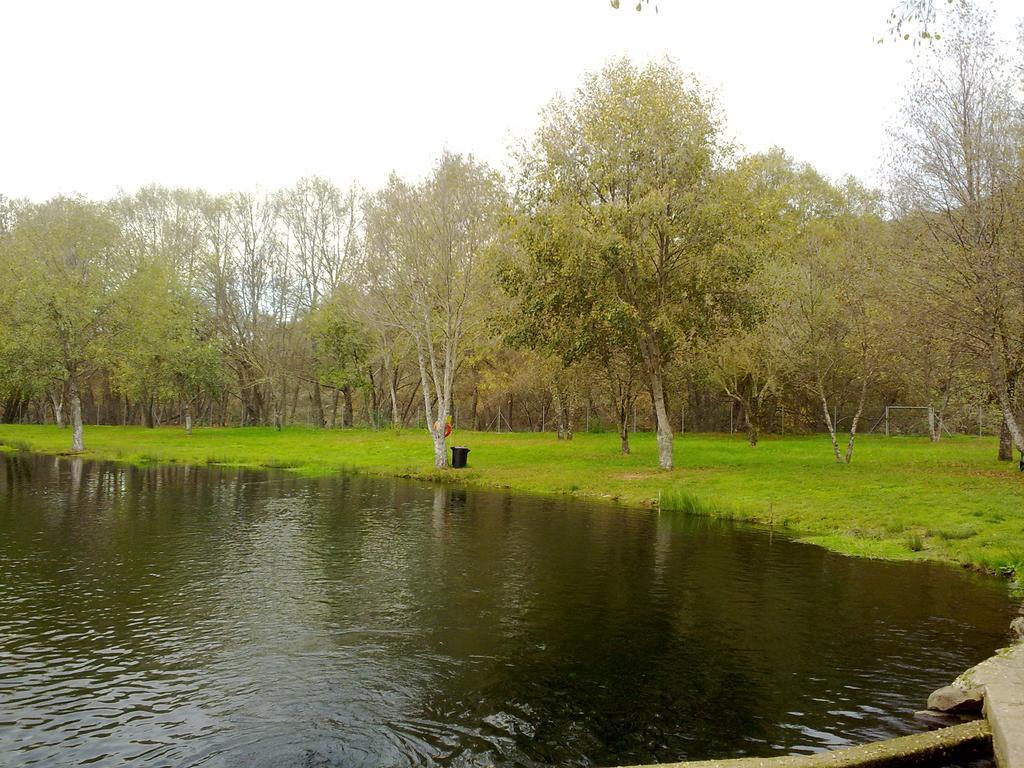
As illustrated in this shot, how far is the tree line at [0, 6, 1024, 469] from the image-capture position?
23859 mm

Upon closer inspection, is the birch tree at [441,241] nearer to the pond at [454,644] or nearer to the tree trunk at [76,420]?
the pond at [454,644]

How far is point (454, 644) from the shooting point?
34.9 feet

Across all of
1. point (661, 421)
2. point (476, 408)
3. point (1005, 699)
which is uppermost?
point (476, 408)

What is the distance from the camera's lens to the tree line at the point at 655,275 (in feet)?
78.3

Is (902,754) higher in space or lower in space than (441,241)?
lower

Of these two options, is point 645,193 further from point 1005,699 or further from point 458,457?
point 1005,699

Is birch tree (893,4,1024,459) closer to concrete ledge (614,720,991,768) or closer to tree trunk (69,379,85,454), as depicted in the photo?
concrete ledge (614,720,991,768)

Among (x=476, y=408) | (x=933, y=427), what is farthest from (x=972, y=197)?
(x=476, y=408)

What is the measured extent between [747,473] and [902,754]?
24.3 m

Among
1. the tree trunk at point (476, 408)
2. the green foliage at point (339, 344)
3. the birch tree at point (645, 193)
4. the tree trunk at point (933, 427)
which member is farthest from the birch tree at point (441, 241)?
the tree trunk at point (933, 427)

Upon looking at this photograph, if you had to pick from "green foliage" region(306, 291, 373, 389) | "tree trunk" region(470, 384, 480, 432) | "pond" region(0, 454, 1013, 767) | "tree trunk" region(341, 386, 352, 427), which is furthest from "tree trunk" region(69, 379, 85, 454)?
"tree trunk" region(470, 384, 480, 432)

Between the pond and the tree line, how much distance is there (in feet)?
41.3

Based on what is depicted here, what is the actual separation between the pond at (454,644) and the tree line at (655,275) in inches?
495

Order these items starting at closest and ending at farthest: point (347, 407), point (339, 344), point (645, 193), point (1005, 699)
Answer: point (1005, 699)
point (645, 193)
point (339, 344)
point (347, 407)
